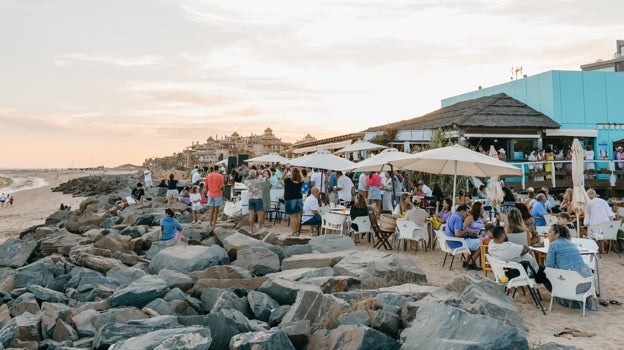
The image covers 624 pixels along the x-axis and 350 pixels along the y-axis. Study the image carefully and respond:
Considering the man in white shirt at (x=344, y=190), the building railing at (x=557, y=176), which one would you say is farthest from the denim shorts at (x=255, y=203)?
the building railing at (x=557, y=176)

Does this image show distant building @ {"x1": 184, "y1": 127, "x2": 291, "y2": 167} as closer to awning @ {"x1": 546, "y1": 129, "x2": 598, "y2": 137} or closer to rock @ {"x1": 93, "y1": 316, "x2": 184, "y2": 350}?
awning @ {"x1": 546, "y1": 129, "x2": 598, "y2": 137}

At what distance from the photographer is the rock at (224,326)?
4297 millimetres

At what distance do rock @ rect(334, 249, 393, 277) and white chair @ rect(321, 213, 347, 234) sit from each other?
2714 mm

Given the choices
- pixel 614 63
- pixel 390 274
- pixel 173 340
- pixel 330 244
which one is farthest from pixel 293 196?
pixel 614 63

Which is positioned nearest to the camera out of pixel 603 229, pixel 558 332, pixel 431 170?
pixel 558 332

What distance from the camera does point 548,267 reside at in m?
5.88

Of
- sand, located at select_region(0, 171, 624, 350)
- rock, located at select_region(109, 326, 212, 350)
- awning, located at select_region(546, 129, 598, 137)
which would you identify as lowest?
sand, located at select_region(0, 171, 624, 350)

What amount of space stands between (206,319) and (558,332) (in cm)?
393

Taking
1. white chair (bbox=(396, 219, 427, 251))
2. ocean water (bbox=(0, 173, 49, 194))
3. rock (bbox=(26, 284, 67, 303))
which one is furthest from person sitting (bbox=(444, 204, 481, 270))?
ocean water (bbox=(0, 173, 49, 194))

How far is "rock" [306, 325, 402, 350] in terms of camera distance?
3832 mm

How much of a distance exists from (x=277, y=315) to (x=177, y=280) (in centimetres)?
204

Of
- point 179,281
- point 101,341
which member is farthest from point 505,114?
point 101,341

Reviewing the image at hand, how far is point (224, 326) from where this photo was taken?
4.37m

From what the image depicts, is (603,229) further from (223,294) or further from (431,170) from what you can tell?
(223,294)
